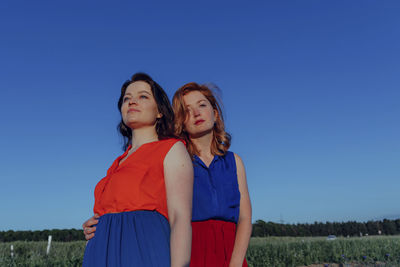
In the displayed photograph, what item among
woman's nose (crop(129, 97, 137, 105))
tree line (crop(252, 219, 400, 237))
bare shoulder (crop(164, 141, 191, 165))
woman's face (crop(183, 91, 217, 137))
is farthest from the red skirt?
tree line (crop(252, 219, 400, 237))

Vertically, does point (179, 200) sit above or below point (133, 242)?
above

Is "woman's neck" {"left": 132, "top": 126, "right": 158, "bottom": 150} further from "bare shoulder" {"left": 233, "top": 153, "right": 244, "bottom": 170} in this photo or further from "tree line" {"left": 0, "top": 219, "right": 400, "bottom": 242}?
"tree line" {"left": 0, "top": 219, "right": 400, "bottom": 242}

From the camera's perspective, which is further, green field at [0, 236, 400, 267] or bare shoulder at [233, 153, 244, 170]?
green field at [0, 236, 400, 267]

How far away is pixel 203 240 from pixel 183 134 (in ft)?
2.53

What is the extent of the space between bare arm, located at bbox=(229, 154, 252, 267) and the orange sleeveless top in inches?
32.7

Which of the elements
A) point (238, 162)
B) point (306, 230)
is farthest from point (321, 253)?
point (306, 230)

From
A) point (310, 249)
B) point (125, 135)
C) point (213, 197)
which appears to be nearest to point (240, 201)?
point (213, 197)

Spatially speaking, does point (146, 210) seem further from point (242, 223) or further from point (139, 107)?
point (242, 223)

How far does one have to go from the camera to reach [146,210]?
60.2 inches

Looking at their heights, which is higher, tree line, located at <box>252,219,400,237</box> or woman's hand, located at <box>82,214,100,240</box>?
woman's hand, located at <box>82,214,100,240</box>

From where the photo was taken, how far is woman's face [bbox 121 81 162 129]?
1.83 meters

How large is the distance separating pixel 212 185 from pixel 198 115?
0.51 m

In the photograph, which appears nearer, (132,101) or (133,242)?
(133,242)

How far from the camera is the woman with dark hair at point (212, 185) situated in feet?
7.16
